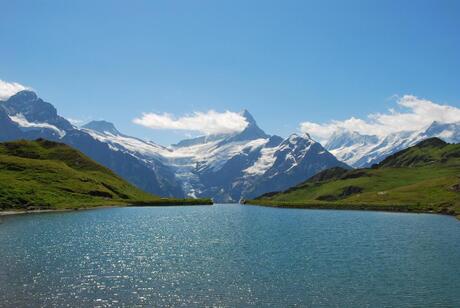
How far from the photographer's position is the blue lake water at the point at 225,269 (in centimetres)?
5191

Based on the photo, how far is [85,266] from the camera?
2726 inches

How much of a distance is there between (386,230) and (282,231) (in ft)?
94.7

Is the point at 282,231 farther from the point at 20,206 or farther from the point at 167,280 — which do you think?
the point at 20,206

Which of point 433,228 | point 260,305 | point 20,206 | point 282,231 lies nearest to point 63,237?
point 282,231

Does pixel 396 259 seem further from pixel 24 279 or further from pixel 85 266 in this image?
pixel 24 279

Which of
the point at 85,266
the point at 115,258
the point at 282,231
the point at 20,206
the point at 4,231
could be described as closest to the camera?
the point at 85,266

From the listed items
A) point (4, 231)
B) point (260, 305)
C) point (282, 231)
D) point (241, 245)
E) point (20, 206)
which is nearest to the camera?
point (260, 305)

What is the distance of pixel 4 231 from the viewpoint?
10556 cm

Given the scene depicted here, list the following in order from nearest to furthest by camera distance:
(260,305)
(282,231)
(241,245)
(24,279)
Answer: (260,305), (24,279), (241,245), (282,231)

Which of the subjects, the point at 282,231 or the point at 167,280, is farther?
the point at 282,231

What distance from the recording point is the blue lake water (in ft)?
170

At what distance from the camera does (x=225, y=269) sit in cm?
6819

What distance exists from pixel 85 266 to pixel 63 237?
3447 cm

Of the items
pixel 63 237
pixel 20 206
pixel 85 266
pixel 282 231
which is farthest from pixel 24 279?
pixel 20 206
